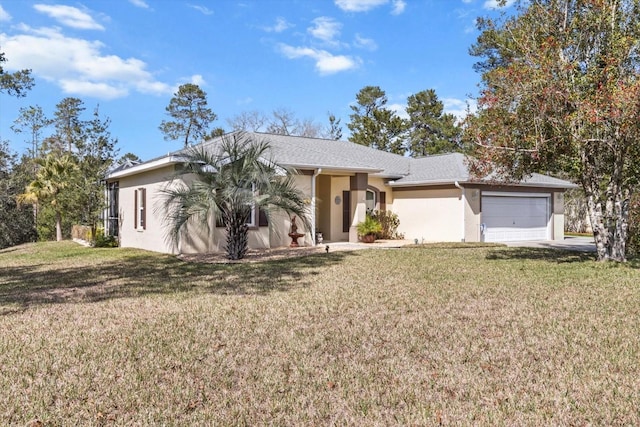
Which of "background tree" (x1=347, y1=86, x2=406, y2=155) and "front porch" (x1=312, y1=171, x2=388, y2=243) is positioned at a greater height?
"background tree" (x1=347, y1=86, x2=406, y2=155)

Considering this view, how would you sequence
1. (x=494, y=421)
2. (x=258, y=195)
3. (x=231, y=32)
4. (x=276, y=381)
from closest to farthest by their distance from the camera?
1. (x=494, y=421)
2. (x=276, y=381)
3. (x=258, y=195)
4. (x=231, y=32)

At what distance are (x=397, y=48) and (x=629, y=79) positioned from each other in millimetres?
14649

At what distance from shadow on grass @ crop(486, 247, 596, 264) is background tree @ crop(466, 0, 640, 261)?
1.14m

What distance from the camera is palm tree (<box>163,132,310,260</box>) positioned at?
13289 mm

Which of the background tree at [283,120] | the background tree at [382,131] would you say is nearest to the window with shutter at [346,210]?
the background tree at [382,131]

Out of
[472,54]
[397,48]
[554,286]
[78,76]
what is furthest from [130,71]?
[554,286]

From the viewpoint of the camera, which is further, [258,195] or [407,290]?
[258,195]

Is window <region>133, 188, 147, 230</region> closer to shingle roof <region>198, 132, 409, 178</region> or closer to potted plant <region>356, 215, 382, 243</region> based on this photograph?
shingle roof <region>198, 132, 409, 178</region>

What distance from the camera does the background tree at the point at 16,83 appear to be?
44.7 feet

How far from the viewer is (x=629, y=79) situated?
11297 millimetres

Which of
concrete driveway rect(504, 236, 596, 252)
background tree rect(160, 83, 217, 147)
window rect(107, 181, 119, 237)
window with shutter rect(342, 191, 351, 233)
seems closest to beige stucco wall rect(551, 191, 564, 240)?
concrete driveway rect(504, 236, 596, 252)

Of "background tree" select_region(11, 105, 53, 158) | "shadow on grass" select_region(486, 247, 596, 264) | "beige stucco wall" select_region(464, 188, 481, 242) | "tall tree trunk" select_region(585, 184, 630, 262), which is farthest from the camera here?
"background tree" select_region(11, 105, 53, 158)

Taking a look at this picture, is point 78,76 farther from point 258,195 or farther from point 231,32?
point 258,195

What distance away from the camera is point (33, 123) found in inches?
1612
